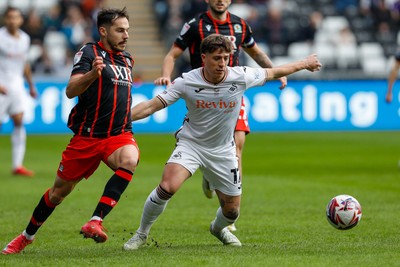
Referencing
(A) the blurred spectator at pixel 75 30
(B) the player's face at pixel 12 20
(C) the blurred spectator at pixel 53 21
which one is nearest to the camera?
(B) the player's face at pixel 12 20

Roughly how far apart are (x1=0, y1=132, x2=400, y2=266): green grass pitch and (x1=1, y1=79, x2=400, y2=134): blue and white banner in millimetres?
3588

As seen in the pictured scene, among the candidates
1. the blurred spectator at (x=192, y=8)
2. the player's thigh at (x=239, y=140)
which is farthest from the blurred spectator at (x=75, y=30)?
the player's thigh at (x=239, y=140)

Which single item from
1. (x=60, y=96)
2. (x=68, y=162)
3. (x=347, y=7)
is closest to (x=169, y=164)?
(x=68, y=162)

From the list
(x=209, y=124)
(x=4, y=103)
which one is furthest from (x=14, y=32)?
(x=209, y=124)

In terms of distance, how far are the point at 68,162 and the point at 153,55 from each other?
22.0 metres

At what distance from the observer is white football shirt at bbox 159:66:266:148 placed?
8547 millimetres

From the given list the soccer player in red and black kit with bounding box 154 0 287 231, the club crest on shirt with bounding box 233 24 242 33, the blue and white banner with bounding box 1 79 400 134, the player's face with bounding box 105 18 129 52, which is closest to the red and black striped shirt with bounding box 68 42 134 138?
the player's face with bounding box 105 18 129 52

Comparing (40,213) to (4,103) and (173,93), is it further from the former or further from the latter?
(4,103)

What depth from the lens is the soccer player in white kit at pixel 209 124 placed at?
27.8 feet

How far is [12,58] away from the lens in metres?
16.2

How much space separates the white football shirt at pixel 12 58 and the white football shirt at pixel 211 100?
7.93 meters

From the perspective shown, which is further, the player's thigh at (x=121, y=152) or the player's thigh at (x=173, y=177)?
the player's thigh at (x=173, y=177)

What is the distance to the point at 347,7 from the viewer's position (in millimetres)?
30625

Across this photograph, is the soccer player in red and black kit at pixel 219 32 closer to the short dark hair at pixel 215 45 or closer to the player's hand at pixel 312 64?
the player's hand at pixel 312 64
